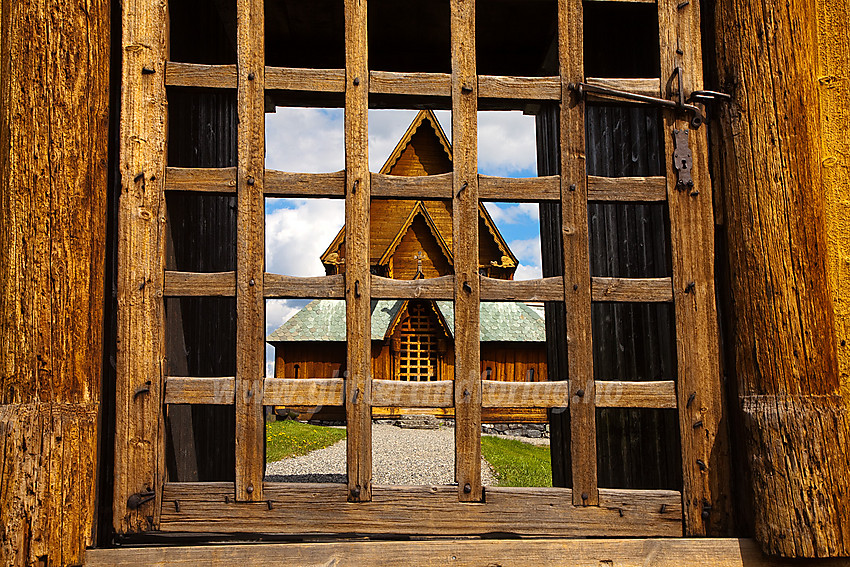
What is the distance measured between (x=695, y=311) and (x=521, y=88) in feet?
3.54

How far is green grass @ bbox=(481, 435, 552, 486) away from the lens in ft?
29.6

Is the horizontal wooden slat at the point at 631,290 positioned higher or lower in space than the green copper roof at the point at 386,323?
lower

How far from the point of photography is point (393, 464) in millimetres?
11305

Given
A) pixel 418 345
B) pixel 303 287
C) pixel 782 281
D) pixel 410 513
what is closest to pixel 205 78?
pixel 303 287

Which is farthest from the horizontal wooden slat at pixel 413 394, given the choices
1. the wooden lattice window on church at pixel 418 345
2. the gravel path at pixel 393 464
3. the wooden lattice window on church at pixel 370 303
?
the wooden lattice window on church at pixel 418 345

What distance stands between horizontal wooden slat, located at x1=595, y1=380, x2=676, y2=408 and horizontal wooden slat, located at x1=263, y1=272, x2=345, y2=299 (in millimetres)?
1027

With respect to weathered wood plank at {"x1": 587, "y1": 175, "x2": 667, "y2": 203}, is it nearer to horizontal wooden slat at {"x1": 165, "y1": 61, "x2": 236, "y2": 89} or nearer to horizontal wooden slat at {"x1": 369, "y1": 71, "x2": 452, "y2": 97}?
horizontal wooden slat at {"x1": 369, "y1": 71, "x2": 452, "y2": 97}

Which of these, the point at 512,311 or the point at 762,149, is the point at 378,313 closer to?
the point at 512,311

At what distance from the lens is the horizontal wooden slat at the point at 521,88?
2.53 m

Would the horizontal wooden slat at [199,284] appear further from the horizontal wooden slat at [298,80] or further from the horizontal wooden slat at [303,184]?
the horizontal wooden slat at [298,80]

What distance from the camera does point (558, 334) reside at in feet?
13.7

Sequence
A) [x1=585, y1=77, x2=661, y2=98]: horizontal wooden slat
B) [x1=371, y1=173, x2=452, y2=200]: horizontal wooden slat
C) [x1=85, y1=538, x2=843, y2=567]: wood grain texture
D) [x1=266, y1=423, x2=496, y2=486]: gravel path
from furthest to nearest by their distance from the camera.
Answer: [x1=266, y1=423, x2=496, y2=486]: gravel path, [x1=585, y1=77, x2=661, y2=98]: horizontal wooden slat, [x1=371, y1=173, x2=452, y2=200]: horizontal wooden slat, [x1=85, y1=538, x2=843, y2=567]: wood grain texture

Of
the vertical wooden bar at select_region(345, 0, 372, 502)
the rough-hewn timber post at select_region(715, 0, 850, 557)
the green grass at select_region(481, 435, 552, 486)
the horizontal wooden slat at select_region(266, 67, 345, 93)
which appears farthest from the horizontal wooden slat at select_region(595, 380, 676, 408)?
the green grass at select_region(481, 435, 552, 486)

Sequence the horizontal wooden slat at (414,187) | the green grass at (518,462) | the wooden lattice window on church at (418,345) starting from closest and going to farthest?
the horizontal wooden slat at (414,187) < the green grass at (518,462) < the wooden lattice window on church at (418,345)
